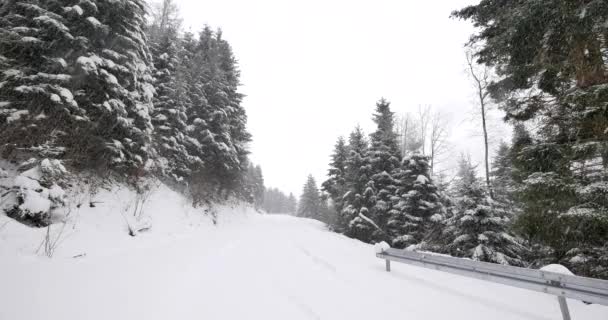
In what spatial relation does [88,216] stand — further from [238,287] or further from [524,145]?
[524,145]

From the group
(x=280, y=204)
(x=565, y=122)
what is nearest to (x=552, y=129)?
(x=565, y=122)

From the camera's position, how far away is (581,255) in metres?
6.21

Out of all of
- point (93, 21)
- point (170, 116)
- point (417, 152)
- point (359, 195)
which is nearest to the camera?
point (93, 21)

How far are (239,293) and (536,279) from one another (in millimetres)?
4543

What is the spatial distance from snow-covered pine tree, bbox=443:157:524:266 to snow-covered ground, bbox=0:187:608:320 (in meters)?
4.07

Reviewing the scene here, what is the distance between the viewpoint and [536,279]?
12.4 feet

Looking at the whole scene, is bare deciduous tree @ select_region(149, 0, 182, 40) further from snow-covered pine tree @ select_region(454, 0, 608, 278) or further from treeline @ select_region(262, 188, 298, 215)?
treeline @ select_region(262, 188, 298, 215)

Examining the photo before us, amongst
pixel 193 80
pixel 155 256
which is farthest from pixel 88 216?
pixel 193 80

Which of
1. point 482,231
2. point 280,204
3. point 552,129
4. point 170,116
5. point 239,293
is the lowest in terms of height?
point 239,293

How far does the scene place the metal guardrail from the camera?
312 centimetres

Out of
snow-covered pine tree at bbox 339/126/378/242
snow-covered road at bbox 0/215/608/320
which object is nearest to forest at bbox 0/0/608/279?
snow-covered pine tree at bbox 339/126/378/242

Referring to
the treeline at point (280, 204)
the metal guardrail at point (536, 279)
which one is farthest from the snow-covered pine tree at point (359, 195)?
the treeline at point (280, 204)

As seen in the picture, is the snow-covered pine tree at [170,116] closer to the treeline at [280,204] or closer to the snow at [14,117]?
the snow at [14,117]

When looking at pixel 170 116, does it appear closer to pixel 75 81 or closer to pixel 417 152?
pixel 75 81
